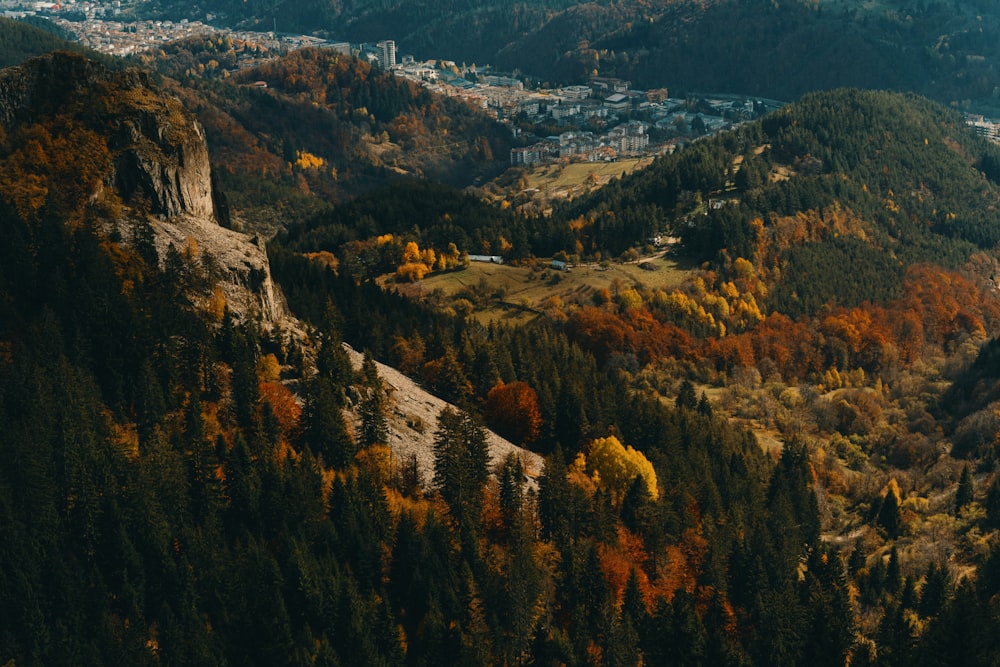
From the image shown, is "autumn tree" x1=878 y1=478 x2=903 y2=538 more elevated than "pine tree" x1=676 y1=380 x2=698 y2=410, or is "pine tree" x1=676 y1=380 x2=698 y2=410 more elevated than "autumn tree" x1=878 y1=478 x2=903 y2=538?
"pine tree" x1=676 y1=380 x2=698 y2=410

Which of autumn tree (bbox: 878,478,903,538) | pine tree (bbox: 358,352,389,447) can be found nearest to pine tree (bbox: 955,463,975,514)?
autumn tree (bbox: 878,478,903,538)

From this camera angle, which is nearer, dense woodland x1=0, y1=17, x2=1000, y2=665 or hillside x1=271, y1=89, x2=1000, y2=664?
dense woodland x1=0, y1=17, x2=1000, y2=665

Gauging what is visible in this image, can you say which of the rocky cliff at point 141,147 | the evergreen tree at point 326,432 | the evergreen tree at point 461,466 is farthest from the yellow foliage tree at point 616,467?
the rocky cliff at point 141,147

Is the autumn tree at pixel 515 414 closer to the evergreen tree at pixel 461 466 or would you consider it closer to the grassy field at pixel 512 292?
the evergreen tree at pixel 461 466

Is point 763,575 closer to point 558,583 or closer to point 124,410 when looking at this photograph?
point 558,583

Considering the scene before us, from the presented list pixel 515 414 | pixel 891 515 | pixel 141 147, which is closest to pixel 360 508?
pixel 515 414

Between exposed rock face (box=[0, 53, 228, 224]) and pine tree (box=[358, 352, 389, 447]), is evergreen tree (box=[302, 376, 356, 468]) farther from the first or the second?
exposed rock face (box=[0, 53, 228, 224])

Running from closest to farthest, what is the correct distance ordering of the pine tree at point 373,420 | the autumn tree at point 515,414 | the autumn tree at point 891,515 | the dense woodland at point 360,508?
the dense woodland at point 360,508 < the pine tree at point 373,420 < the autumn tree at point 515,414 < the autumn tree at point 891,515

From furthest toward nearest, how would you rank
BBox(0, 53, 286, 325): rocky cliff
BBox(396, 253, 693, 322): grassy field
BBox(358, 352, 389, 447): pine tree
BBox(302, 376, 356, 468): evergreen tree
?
BBox(396, 253, 693, 322): grassy field < BBox(0, 53, 286, 325): rocky cliff < BBox(358, 352, 389, 447): pine tree < BBox(302, 376, 356, 468): evergreen tree
